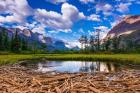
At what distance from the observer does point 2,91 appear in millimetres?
10961

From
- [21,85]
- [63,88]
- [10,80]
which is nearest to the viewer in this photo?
[63,88]

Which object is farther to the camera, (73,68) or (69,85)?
(73,68)

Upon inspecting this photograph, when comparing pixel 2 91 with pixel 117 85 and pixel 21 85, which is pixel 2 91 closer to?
pixel 21 85

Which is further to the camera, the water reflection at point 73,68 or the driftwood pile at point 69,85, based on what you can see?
the water reflection at point 73,68

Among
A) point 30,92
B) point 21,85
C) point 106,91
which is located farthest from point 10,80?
point 106,91

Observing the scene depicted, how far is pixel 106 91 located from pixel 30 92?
9.06ft

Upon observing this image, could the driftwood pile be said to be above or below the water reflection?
above

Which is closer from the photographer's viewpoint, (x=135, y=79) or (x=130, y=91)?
(x=130, y=91)

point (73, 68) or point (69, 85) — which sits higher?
point (69, 85)

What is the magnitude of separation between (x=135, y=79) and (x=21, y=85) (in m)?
4.61

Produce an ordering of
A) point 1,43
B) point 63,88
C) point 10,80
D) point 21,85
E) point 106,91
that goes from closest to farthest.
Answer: point 106,91 → point 63,88 → point 21,85 → point 10,80 → point 1,43

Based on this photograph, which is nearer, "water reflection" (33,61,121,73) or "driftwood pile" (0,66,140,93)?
"driftwood pile" (0,66,140,93)

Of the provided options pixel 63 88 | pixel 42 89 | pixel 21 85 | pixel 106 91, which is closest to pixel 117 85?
pixel 106 91

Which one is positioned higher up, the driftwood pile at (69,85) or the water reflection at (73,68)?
the driftwood pile at (69,85)
